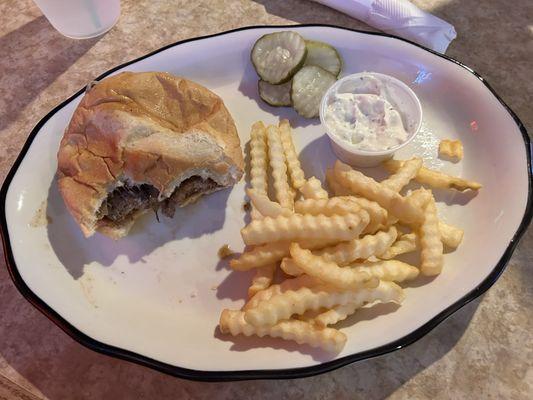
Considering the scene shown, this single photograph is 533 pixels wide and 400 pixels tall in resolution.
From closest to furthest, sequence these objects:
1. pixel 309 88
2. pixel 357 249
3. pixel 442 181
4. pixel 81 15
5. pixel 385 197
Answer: pixel 357 249 → pixel 385 197 → pixel 442 181 → pixel 309 88 → pixel 81 15

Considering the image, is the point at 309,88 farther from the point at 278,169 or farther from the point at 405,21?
the point at 405,21

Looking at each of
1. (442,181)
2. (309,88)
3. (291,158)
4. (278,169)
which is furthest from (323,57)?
(442,181)

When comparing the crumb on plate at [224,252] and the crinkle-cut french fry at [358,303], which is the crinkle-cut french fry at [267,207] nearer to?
the crumb on plate at [224,252]

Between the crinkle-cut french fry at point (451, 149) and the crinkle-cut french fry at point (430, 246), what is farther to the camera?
the crinkle-cut french fry at point (451, 149)

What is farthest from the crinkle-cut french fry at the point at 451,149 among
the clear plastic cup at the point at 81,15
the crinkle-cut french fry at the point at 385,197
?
the clear plastic cup at the point at 81,15

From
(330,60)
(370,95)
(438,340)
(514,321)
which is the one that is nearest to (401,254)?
(438,340)

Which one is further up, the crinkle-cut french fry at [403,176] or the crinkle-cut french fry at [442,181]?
the crinkle-cut french fry at [403,176]

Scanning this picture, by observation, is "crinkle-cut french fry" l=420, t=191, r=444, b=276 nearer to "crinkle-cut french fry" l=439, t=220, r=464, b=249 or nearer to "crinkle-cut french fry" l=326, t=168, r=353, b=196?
"crinkle-cut french fry" l=439, t=220, r=464, b=249
